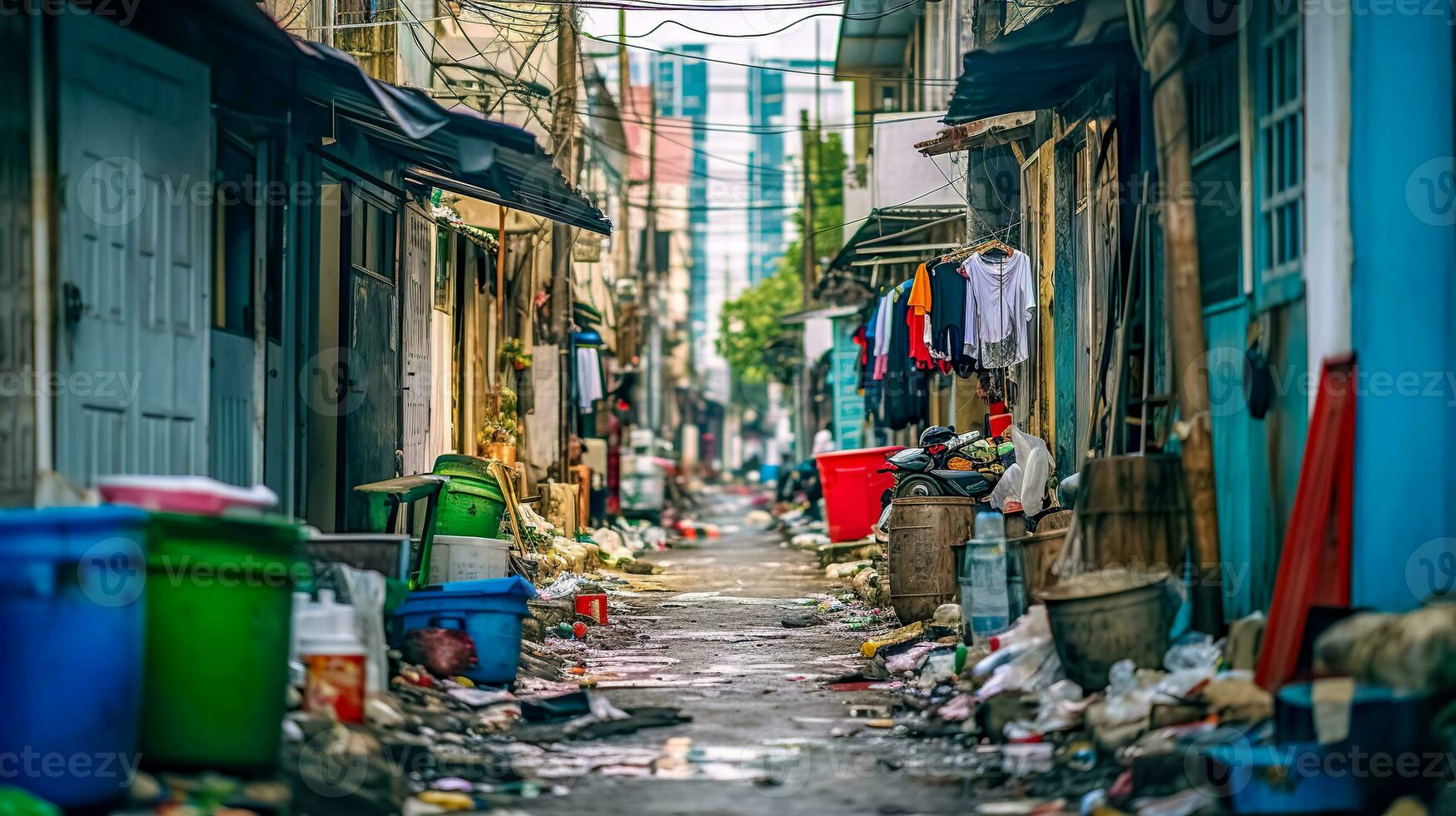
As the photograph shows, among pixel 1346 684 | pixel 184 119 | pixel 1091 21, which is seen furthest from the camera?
pixel 1091 21

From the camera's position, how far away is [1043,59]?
10.3 m

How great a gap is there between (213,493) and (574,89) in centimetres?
1535

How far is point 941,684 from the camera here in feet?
32.0

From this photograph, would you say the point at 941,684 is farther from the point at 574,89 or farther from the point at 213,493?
the point at 574,89

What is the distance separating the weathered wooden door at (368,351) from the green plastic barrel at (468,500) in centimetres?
69

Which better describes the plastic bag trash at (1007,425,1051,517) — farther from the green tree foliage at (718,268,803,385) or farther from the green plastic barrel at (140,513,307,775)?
the green tree foliage at (718,268,803,385)

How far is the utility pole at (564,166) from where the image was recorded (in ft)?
66.2

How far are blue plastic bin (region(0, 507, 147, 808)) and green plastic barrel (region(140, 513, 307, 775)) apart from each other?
10.9 inches

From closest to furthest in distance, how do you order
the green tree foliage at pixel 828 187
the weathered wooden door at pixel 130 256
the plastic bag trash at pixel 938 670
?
the weathered wooden door at pixel 130 256 → the plastic bag trash at pixel 938 670 → the green tree foliage at pixel 828 187

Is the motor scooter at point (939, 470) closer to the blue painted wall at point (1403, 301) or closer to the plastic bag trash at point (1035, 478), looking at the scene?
the plastic bag trash at point (1035, 478)

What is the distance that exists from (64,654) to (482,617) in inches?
164

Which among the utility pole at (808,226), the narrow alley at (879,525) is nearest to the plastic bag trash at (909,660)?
the narrow alley at (879,525)

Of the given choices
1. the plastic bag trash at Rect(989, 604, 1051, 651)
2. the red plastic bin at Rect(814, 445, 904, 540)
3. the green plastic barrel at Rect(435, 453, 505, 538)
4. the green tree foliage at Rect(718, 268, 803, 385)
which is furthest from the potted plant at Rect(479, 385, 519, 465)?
the green tree foliage at Rect(718, 268, 803, 385)

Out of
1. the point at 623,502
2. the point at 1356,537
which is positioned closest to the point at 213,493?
the point at 1356,537
